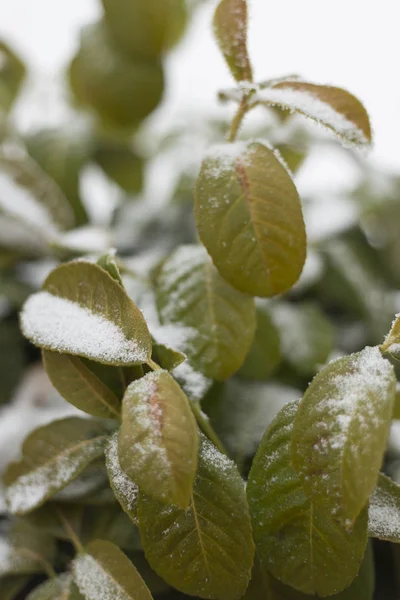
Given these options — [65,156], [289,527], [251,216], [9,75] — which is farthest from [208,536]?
[9,75]

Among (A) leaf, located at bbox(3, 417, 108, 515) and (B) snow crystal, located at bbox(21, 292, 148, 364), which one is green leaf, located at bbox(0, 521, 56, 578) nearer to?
(A) leaf, located at bbox(3, 417, 108, 515)

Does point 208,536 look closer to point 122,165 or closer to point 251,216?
point 251,216

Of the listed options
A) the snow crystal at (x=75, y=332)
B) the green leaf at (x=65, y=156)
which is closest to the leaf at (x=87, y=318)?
the snow crystal at (x=75, y=332)

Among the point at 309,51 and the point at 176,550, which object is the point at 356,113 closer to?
the point at 176,550

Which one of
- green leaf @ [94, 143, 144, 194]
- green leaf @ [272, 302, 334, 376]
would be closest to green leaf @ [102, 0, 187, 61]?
green leaf @ [94, 143, 144, 194]

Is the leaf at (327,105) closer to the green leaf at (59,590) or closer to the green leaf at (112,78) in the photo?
the green leaf at (59,590)

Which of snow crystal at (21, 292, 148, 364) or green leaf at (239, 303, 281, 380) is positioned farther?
A: green leaf at (239, 303, 281, 380)

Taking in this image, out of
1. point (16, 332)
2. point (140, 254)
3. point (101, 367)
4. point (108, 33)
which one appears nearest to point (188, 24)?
point (108, 33)
